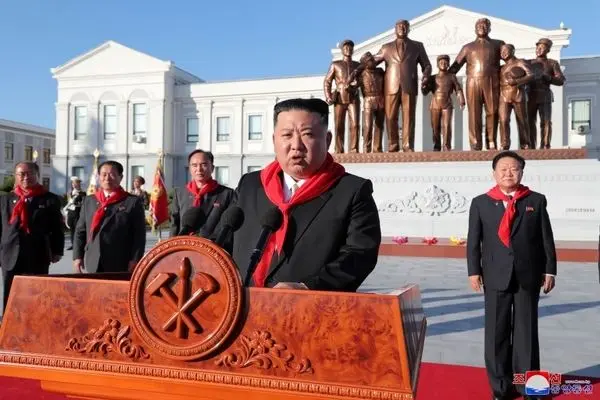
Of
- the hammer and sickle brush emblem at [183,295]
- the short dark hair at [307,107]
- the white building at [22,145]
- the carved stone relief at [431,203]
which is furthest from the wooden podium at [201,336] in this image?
the white building at [22,145]

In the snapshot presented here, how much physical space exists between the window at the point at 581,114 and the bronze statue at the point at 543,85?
61.7ft

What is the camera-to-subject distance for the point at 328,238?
1711 mm

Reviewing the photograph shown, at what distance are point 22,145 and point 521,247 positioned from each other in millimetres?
50168

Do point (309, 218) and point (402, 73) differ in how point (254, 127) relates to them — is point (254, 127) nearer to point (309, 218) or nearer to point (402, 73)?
point (402, 73)

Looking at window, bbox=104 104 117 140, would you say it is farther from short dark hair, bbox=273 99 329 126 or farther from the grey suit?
short dark hair, bbox=273 99 329 126

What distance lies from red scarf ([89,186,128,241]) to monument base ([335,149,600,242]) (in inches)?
305

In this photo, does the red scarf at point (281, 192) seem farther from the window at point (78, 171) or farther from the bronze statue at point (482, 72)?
the window at point (78, 171)

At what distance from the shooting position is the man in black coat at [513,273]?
127 inches

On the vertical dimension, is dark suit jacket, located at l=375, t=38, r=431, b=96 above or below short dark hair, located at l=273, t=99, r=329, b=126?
above

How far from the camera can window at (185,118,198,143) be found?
112 feet

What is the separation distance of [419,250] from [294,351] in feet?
30.4

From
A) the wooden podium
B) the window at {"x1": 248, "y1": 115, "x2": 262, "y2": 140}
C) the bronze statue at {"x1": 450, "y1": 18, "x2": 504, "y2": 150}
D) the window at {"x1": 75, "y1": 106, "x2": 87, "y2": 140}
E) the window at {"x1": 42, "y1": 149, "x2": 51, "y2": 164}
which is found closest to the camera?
the wooden podium

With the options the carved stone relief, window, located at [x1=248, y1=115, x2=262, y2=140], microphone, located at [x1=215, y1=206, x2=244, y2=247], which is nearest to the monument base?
the carved stone relief

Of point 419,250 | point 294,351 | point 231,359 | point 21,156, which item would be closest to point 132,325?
point 231,359
